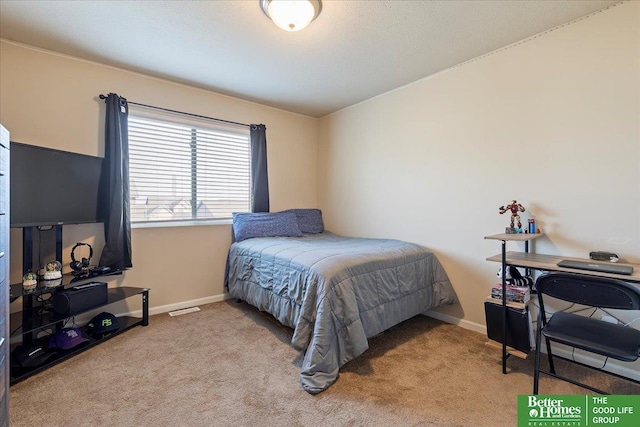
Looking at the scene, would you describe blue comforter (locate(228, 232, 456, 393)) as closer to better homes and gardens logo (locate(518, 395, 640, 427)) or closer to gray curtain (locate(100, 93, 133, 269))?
better homes and gardens logo (locate(518, 395, 640, 427))

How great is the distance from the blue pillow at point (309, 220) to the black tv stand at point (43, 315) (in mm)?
1872

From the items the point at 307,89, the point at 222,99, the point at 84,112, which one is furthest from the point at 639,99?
the point at 84,112

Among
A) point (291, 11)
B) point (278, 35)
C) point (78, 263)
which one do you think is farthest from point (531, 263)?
point (78, 263)

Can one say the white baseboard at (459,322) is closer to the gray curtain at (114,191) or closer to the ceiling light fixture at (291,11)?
the ceiling light fixture at (291,11)

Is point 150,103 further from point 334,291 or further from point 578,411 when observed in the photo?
point 578,411

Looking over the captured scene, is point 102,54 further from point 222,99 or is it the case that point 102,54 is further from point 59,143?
point 222,99

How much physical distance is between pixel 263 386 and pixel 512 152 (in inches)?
98.7

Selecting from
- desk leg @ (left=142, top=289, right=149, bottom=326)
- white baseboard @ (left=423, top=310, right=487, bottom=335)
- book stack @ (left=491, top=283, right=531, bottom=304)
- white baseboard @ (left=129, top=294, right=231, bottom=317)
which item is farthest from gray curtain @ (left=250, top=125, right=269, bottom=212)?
book stack @ (left=491, top=283, right=531, bottom=304)

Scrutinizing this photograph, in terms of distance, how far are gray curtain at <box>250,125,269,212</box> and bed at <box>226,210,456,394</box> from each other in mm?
656

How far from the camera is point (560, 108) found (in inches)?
82.7

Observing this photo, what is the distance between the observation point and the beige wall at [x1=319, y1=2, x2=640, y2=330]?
189cm

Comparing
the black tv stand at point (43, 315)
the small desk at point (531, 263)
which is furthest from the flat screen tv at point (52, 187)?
the small desk at point (531, 263)

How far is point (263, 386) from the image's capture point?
1.79 m

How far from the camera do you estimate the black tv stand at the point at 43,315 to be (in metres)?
1.90
